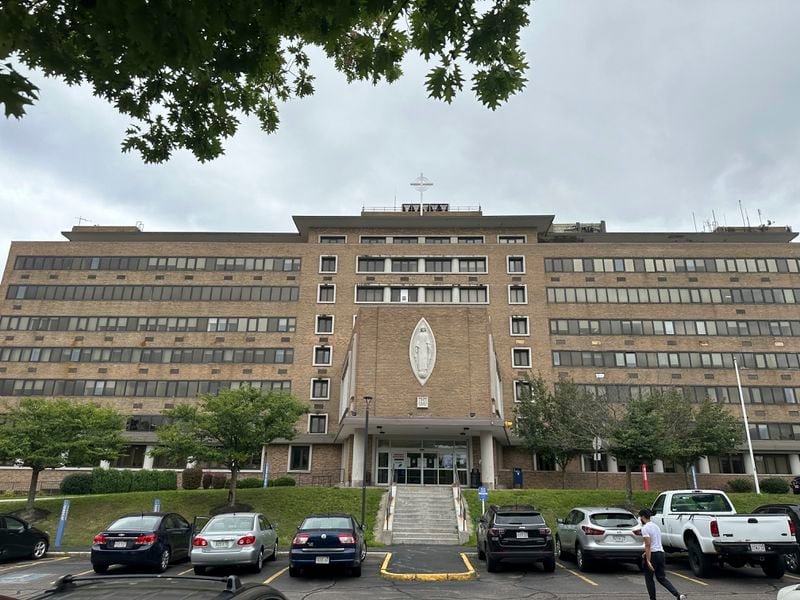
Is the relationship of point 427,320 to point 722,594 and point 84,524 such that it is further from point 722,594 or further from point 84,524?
point 722,594

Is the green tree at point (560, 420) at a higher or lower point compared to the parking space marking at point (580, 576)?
higher

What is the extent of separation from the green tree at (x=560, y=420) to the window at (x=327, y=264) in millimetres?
20410

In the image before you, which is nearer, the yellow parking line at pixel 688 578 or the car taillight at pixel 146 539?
the yellow parking line at pixel 688 578

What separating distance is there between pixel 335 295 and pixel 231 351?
10.3 m

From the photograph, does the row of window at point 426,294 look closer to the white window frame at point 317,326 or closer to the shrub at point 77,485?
the white window frame at point 317,326

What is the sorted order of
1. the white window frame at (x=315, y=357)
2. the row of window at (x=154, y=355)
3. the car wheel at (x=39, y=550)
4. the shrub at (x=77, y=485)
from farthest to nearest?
the row of window at (x=154, y=355) < the white window frame at (x=315, y=357) < the shrub at (x=77, y=485) < the car wheel at (x=39, y=550)

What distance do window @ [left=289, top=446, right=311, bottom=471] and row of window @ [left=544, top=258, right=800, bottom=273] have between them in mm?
26456

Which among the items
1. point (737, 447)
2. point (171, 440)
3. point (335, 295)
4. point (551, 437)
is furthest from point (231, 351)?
point (737, 447)

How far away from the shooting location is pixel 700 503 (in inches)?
601

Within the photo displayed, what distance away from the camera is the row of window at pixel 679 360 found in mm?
47188

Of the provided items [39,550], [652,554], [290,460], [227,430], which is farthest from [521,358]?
[652,554]

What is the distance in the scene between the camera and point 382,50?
5598mm

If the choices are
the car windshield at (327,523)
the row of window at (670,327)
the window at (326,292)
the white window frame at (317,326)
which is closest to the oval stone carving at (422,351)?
the white window frame at (317,326)

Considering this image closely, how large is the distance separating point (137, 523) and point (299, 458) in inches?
1234
